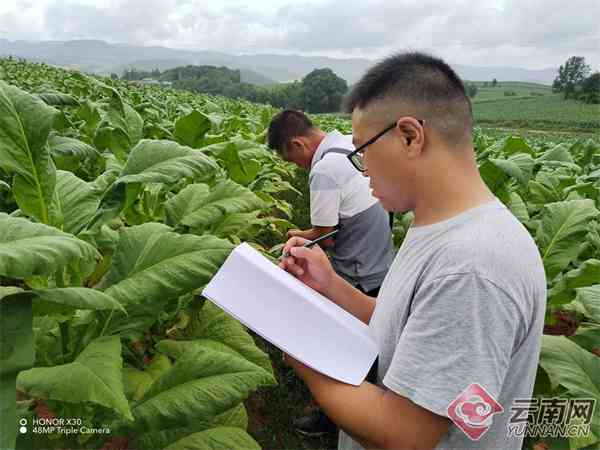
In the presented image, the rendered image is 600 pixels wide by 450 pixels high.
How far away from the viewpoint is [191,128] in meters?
3.48

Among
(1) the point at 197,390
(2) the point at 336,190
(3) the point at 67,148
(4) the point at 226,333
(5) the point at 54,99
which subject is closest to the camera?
(1) the point at 197,390

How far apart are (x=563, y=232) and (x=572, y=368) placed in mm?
1228

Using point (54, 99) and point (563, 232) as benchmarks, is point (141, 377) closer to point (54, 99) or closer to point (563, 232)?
point (54, 99)

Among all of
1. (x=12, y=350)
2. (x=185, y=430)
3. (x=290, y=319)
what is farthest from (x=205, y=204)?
(x=12, y=350)

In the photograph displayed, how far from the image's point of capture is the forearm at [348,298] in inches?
68.1

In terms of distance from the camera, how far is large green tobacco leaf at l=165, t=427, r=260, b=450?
5.56 feet

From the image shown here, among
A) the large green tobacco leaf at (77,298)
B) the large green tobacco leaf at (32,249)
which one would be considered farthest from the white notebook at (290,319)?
the large green tobacco leaf at (32,249)

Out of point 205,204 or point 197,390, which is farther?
point 205,204

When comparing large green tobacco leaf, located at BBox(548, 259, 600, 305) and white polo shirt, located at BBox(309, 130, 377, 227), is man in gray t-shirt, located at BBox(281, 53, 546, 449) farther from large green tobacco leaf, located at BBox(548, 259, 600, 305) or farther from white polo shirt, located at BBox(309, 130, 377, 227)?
Result: white polo shirt, located at BBox(309, 130, 377, 227)

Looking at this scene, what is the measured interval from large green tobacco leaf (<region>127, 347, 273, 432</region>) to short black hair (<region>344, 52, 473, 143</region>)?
826 millimetres

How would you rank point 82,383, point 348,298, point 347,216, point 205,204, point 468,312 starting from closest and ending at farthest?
point 468,312 → point 82,383 → point 348,298 → point 205,204 → point 347,216

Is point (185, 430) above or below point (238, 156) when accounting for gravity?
below

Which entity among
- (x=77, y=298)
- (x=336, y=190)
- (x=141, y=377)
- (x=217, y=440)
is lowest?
(x=217, y=440)

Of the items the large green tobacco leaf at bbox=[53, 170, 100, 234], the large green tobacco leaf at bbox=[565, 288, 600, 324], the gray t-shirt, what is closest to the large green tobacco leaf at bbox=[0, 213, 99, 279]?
the large green tobacco leaf at bbox=[53, 170, 100, 234]
